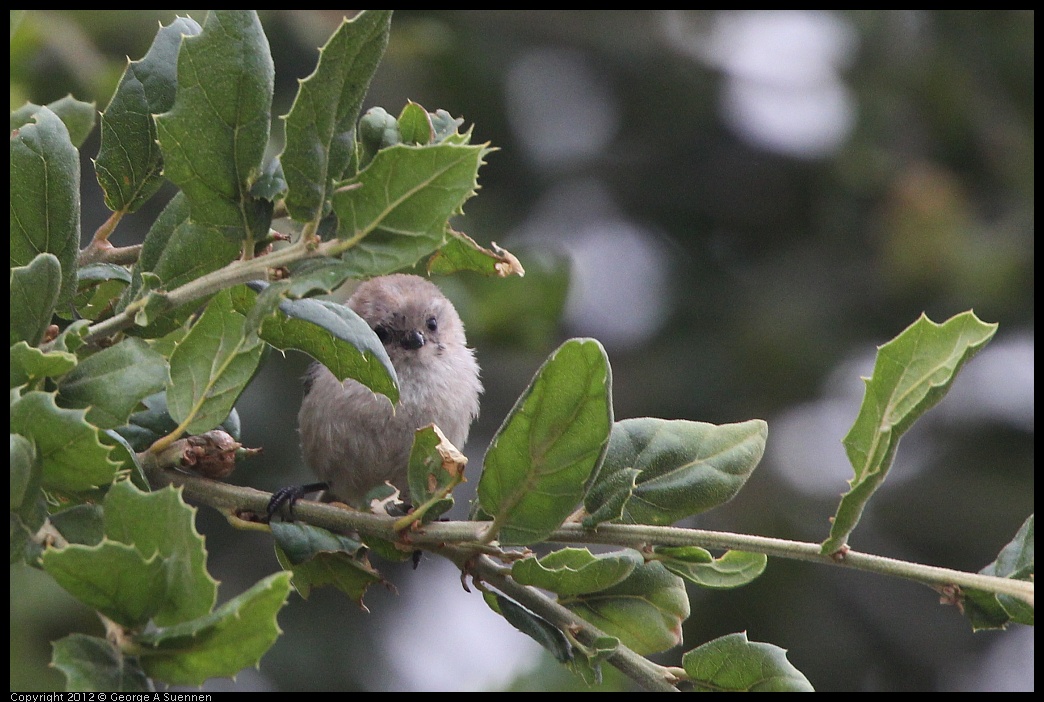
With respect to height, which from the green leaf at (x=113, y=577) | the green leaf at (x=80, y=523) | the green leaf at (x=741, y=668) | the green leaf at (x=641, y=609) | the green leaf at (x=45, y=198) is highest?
the green leaf at (x=45, y=198)

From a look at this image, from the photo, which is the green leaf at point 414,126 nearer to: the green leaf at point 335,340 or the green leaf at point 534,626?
the green leaf at point 335,340

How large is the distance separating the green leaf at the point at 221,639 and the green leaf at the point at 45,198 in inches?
26.2

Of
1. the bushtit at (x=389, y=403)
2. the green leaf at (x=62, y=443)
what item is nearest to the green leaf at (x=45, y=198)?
the green leaf at (x=62, y=443)

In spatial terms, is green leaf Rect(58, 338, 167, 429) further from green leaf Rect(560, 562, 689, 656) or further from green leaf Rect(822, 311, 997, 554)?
green leaf Rect(822, 311, 997, 554)

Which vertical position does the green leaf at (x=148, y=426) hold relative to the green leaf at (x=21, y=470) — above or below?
below

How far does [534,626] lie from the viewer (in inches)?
81.7

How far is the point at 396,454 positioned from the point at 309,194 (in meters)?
2.32

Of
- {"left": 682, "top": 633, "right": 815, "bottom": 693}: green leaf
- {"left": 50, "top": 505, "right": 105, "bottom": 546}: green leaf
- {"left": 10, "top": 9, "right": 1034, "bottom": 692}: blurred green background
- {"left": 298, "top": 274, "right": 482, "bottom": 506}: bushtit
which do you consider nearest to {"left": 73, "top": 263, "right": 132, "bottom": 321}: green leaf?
{"left": 50, "top": 505, "right": 105, "bottom": 546}: green leaf

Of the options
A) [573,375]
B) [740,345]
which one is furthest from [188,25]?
[740,345]

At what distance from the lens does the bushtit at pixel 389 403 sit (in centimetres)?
406

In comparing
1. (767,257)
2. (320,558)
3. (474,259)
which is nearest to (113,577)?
(320,558)

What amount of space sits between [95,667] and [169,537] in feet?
0.70

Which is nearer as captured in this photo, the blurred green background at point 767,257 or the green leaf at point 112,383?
the green leaf at point 112,383

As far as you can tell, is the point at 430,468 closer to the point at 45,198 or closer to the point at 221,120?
the point at 221,120
